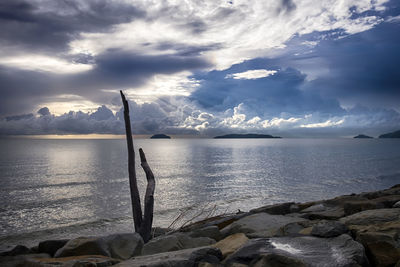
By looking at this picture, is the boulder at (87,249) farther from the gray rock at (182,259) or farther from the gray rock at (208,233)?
the gray rock at (182,259)

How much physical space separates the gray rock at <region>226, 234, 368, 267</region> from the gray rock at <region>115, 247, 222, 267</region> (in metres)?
0.40

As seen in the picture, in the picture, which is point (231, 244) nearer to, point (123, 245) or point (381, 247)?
point (381, 247)

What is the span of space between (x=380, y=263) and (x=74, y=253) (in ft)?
22.8

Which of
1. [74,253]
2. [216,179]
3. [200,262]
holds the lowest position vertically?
[216,179]

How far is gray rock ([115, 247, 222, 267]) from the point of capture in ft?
15.6

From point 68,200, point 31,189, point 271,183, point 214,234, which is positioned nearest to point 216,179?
point 271,183

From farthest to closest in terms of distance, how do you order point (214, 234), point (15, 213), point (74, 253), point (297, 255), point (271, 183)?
point (271, 183), point (15, 213), point (214, 234), point (74, 253), point (297, 255)

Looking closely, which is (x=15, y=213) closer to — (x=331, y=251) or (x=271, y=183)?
(x=331, y=251)

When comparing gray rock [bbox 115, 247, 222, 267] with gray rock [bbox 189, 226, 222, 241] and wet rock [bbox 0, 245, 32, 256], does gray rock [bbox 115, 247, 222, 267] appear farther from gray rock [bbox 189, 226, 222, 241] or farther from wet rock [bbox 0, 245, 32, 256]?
wet rock [bbox 0, 245, 32, 256]

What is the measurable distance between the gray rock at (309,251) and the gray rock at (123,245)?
12.8 ft

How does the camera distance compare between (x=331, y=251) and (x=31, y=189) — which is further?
(x=31, y=189)

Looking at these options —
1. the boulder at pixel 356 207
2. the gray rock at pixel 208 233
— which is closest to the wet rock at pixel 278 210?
the boulder at pixel 356 207

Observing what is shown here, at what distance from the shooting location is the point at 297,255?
14.8ft

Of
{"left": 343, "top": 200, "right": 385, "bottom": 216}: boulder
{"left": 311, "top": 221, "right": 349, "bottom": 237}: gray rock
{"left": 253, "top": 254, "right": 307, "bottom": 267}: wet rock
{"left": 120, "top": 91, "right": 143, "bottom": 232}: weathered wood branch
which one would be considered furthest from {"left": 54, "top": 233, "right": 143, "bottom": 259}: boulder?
{"left": 343, "top": 200, "right": 385, "bottom": 216}: boulder
